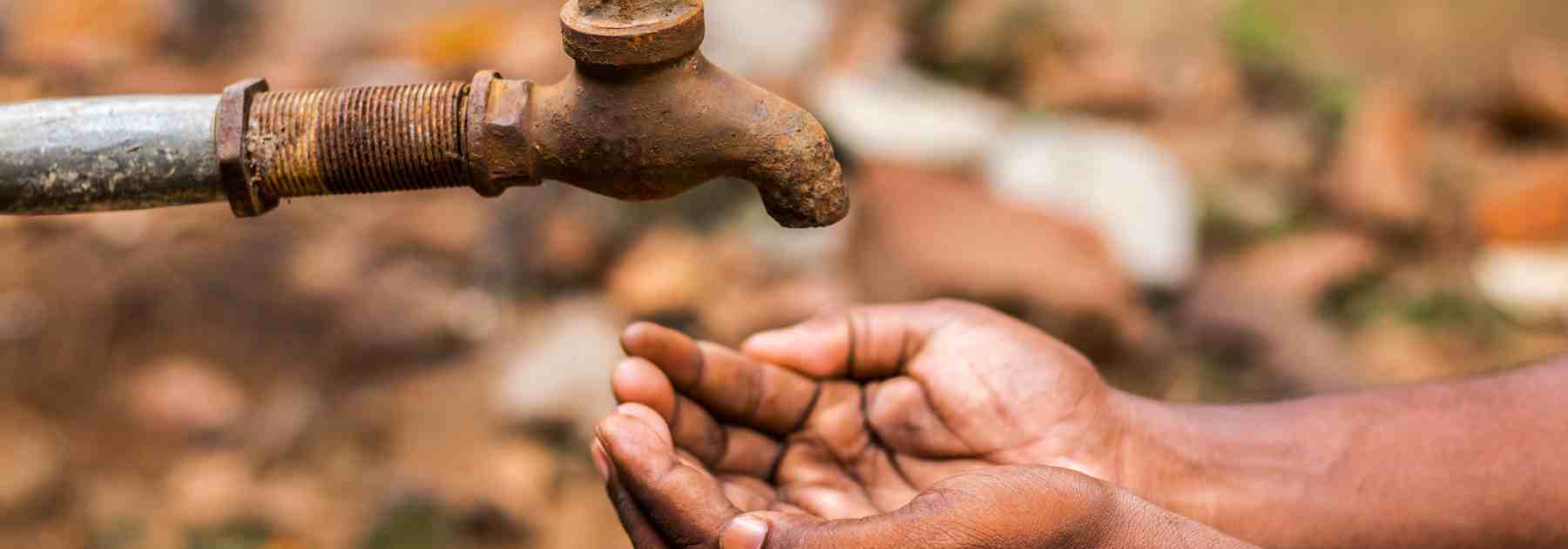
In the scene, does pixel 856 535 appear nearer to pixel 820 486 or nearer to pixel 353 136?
pixel 820 486

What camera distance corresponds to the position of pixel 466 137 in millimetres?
1646

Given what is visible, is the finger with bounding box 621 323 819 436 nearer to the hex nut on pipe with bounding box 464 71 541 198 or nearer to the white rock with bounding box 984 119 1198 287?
the hex nut on pipe with bounding box 464 71 541 198

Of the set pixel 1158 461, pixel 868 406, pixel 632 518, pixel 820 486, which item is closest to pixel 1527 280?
pixel 1158 461

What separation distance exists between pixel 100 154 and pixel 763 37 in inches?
128

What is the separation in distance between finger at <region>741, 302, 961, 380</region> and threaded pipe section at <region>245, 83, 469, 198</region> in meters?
0.67

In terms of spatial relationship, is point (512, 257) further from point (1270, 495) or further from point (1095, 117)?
point (1270, 495)

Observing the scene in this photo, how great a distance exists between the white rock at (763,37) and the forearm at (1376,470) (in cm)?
257

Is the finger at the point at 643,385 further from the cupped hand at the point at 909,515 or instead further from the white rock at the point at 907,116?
the white rock at the point at 907,116

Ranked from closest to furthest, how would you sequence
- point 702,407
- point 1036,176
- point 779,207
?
point 779,207 < point 702,407 < point 1036,176

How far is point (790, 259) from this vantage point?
4.20 meters

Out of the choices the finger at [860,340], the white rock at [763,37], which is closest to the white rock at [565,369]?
the white rock at [763,37]

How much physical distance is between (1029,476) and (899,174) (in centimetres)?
265

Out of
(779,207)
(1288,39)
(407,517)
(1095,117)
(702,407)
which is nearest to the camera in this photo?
(779,207)

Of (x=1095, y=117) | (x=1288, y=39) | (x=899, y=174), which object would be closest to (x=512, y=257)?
(x=899, y=174)
